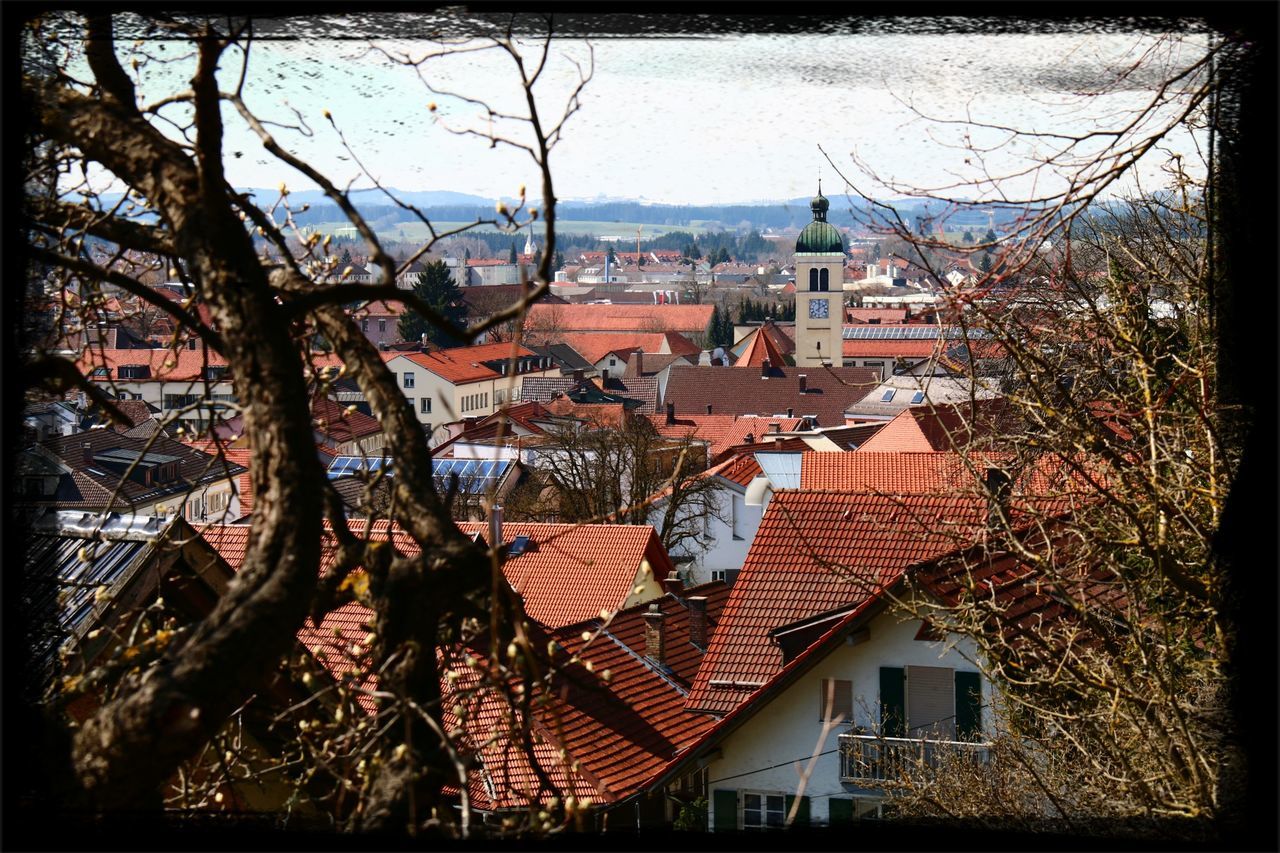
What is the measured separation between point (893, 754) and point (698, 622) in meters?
5.52

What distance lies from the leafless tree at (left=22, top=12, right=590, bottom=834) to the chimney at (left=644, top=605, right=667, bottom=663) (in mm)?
9512

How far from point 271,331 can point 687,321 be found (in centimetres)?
7295

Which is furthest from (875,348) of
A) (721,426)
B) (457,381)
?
(457,381)

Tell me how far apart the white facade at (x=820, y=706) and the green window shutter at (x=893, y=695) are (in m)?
0.04

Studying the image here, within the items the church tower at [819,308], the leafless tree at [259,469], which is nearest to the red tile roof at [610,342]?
the church tower at [819,308]

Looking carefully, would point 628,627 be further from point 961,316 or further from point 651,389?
point 651,389

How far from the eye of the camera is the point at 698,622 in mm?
12070

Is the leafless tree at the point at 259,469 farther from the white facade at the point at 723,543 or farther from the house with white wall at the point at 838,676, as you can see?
the white facade at the point at 723,543

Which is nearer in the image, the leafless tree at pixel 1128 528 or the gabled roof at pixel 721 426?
the leafless tree at pixel 1128 528

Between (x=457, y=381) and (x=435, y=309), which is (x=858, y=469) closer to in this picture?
(x=457, y=381)

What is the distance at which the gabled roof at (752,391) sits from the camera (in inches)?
1773

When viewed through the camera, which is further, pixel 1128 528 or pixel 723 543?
pixel 723 543

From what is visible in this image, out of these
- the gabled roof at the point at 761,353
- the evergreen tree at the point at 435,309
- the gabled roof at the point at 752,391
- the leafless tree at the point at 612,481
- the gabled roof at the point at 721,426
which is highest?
the gabled roof at the point at 761,353

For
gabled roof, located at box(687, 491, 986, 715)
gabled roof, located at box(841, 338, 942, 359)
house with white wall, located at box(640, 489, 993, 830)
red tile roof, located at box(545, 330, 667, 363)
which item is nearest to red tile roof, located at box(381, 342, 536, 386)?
house with white wall, located at box(640, 489, 993, 830)
